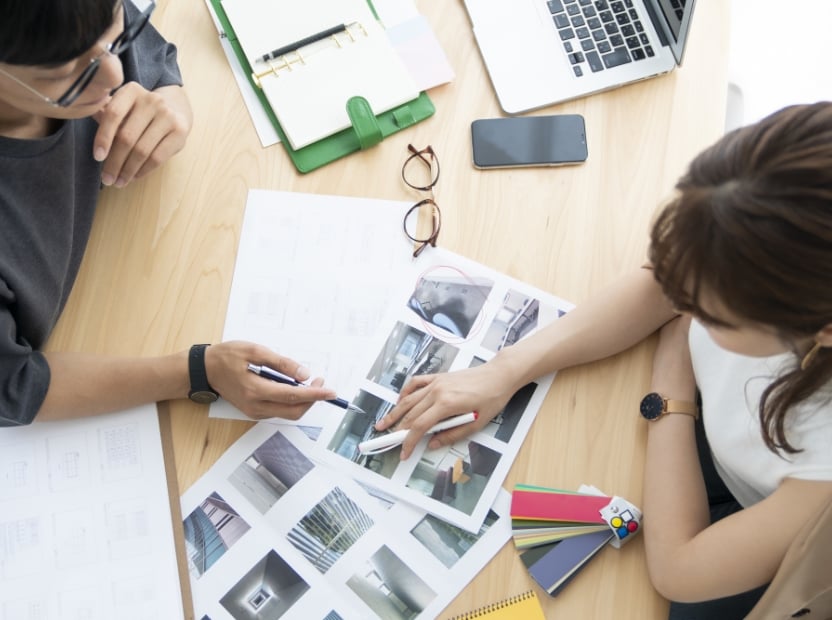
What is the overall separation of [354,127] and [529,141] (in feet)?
0.82

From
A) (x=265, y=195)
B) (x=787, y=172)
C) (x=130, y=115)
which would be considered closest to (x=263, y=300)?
(x=265, y=195)

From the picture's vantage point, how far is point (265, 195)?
1.06 m

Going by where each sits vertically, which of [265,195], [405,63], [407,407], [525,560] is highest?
[405,63]

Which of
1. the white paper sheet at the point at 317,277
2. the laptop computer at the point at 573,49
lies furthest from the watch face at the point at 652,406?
the laptop computer at the point at 573,49

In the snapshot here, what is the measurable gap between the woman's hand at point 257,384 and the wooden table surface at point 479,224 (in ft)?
0.15

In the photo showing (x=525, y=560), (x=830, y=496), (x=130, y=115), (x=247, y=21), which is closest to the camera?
(x=830, y=496)

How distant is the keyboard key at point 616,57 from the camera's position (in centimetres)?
113

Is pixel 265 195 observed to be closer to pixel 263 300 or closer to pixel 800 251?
pixel 263 300

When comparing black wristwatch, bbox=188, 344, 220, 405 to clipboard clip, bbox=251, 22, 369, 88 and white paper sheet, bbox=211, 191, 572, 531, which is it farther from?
clipboard clip, bbox=251, 22, 369, 88

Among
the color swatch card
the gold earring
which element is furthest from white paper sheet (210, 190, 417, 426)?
the gold earring

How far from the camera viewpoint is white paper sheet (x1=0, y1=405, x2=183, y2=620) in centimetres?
86

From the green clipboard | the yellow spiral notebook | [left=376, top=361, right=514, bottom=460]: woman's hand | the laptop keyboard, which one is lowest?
the yellow spiral notebook

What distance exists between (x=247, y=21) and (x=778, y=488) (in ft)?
3.07

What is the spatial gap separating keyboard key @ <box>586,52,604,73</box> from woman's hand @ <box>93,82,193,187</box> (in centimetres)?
59
